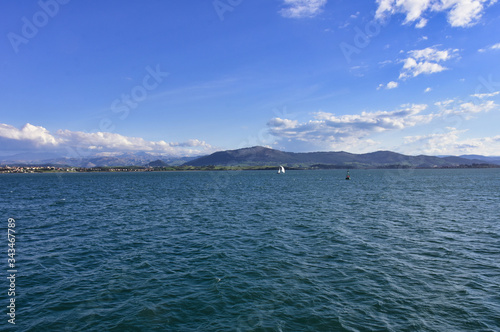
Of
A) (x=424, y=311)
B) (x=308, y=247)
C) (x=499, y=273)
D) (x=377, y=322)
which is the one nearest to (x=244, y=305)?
(x=377, y=322)

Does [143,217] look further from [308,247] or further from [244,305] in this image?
[244,305]

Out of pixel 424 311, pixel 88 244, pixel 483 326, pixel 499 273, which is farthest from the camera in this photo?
pixel 88 244

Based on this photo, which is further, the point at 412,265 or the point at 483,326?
the point at 412,265

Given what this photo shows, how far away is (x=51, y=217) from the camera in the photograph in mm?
52719

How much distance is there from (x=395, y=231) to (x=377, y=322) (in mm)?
25883

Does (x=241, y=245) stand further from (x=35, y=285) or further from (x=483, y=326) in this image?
(x=483, y=326)

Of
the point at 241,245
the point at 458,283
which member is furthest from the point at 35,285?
the point at 458,283

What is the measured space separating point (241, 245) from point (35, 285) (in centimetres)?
2002

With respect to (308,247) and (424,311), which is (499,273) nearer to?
(424,311)

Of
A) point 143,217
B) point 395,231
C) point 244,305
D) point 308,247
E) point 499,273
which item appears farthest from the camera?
point 143,217

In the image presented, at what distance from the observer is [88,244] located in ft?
111

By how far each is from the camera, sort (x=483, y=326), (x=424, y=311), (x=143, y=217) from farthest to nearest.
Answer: (x=143, y=217) → (x=424, y=311) → (x=483, y=326)

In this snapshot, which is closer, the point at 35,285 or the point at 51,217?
the point at 35,285

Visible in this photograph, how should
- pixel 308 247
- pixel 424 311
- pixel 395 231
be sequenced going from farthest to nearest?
pixel 395 231
pixel 308 247
pixel 424 311
